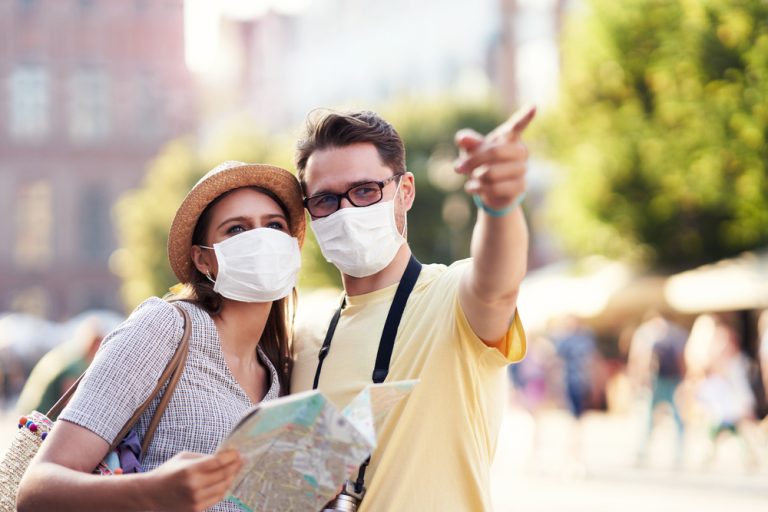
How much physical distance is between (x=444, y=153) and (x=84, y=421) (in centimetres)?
3089

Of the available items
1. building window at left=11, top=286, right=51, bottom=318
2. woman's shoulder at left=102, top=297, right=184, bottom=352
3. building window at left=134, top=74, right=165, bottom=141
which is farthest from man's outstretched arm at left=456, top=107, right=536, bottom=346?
building window at left=134, top=74, right=165, bottom=141

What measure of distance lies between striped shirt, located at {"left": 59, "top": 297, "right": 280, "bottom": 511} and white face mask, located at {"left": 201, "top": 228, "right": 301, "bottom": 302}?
173 millimetres

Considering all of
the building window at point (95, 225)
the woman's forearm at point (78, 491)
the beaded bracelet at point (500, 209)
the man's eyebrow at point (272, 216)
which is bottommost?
the building window at point (95, 225)

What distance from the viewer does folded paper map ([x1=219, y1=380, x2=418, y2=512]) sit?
2600 mm

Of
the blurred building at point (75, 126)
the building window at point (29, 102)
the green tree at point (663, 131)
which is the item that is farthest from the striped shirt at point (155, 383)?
the building window at point (29, 102)

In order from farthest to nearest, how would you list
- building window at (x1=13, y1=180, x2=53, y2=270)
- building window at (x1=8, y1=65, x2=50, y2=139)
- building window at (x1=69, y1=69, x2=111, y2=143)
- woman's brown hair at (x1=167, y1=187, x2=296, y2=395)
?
building window at (x1=69, y1=69, x2=111, y2=143) → building window at (x1=8, y1=65, x2=50, y2=139) → building window at (x1=13, y1=180, x2=53, y2=270) → woman's brown hair at (x1=167, y1=187, x2=296, y2=395)

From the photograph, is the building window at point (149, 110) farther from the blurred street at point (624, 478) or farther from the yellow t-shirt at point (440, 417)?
the yellow t-shirt at point (440, 417)

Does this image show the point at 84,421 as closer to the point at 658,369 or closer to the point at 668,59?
the point at 658,369

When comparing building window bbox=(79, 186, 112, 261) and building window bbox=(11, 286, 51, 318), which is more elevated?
building window bbox=(79, 186, 112, 261)

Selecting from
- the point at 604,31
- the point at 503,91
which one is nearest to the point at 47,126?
the point at 503,91

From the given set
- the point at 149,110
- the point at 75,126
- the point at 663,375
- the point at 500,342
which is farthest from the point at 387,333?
the point at 149,110

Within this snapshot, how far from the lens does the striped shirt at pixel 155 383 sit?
3090mm

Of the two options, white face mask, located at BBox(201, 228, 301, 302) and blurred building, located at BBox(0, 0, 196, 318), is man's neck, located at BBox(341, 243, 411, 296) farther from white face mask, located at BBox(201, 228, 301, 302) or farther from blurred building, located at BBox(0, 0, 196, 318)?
blurred building, located at BBox(0, 0, 196, 318)

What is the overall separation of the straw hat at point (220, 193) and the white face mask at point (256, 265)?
0.36 ft
